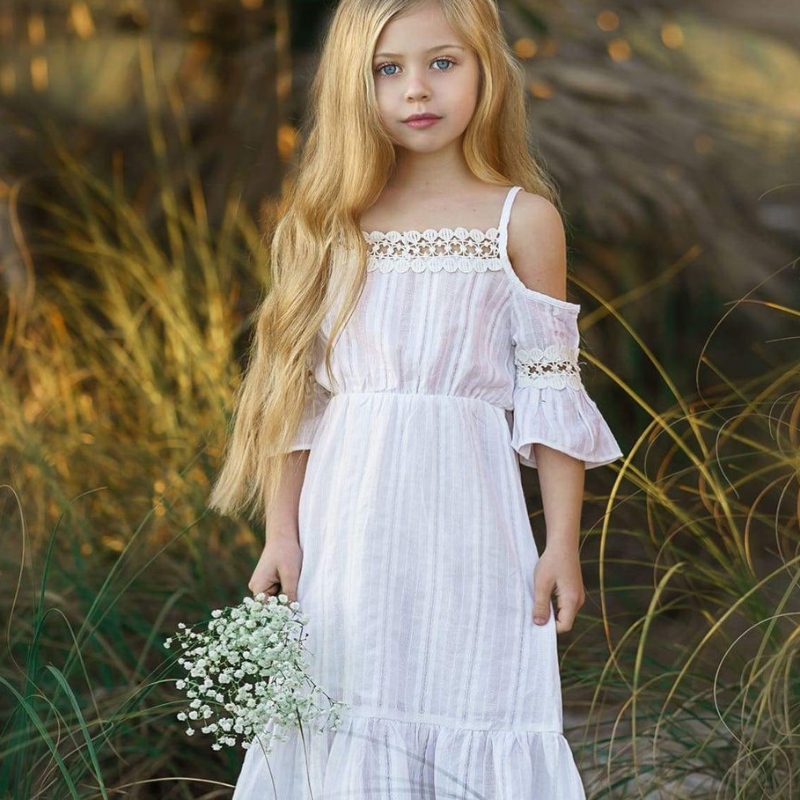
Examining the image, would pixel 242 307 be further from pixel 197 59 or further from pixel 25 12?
pixel 25 12

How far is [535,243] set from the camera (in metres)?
2.17

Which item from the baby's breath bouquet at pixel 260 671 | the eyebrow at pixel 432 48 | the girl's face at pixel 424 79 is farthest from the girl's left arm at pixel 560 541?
the eyebrow at pixel 432 48

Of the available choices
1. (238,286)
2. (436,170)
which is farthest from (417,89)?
(238,286)

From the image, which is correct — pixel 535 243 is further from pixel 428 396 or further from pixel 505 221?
pixel 428 396

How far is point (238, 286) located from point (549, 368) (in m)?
2.22

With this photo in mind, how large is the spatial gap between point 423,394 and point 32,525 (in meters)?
1.89

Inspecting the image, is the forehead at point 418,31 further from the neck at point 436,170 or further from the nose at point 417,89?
the neck at point 436,170

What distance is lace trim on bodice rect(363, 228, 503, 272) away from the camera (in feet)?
7.08

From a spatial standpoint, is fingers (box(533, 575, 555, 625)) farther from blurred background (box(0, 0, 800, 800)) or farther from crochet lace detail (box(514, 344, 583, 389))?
blurred background (box(0, 0, 800, 800))

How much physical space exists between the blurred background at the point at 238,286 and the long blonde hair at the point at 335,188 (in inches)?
35.7

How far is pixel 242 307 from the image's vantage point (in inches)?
176

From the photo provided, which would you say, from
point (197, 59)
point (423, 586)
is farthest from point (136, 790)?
point (197, 59)

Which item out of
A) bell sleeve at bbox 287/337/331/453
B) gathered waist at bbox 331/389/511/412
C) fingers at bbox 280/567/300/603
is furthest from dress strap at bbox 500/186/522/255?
fingers at bbox 280/567/300/603

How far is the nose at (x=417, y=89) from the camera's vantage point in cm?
212
